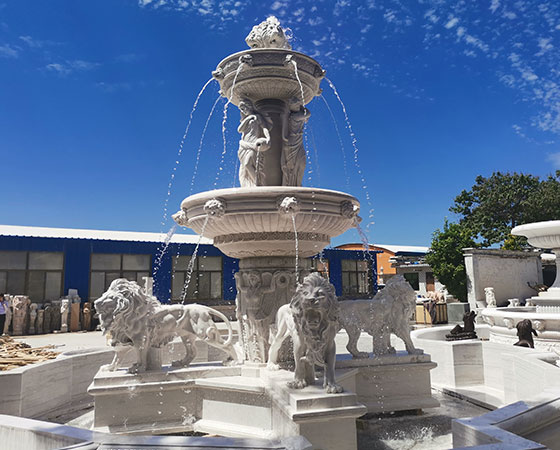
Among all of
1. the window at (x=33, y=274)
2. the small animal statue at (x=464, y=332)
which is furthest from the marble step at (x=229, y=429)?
the window at (x=33, y=274)

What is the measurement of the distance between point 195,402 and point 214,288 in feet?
53.3

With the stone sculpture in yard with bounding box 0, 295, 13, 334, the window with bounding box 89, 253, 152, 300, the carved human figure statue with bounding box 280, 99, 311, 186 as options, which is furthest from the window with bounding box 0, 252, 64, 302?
the carved human figure statue with bounding box 280, 99, 311, 186

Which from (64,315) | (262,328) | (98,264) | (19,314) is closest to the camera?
(262,328)

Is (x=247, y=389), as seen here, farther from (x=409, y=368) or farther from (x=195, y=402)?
(x=409, y=368)

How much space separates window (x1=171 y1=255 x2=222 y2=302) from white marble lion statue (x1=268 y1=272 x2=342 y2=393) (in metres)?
16.6

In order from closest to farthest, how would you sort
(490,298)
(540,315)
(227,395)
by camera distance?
1. (227,395)
2. (540,315)
3. (490,298)

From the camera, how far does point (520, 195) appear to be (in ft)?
98.8

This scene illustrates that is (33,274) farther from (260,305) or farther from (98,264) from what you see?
(260,305)

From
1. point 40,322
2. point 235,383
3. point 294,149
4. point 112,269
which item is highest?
point 294,149

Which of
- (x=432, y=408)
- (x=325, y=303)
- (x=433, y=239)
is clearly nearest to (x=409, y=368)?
(x=432, y=408)

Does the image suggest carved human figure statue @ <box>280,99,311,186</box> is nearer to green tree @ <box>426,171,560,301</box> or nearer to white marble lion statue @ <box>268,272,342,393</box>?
white marble lion statue @ <box>268,272,342,393</box>

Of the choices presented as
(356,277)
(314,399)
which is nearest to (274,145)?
(314,399)

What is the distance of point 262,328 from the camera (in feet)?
15.6

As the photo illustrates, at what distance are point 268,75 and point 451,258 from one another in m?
18.1
